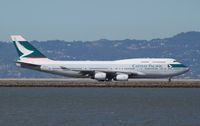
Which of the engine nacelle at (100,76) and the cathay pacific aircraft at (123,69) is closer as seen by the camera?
the engine nacelle at (100,76)

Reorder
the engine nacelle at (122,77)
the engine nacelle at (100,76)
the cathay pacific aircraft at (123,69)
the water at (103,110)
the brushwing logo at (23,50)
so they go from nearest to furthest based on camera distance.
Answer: the water at (103,110) < the engine nacelle at (100,76) < the engine nacelle at (122,77) < the cathay pacific aircraft at (123,69) < the brushwing logo at (23,50)

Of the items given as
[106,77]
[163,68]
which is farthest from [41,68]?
[163,68]

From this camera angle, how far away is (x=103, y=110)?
91.9m

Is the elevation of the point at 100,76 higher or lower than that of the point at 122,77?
higher

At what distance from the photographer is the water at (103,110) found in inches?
3049

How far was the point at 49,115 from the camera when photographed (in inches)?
3314

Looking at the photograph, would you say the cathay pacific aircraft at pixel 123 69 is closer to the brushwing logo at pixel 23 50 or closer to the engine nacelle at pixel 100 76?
the engine nacelle at pixel 100 76

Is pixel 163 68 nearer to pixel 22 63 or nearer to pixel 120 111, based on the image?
pixel 22 63

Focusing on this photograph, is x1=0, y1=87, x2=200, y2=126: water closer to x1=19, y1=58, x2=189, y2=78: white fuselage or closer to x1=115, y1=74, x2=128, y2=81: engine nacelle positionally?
x1=115, y1=74, x2=128, y2=81: engine nacelle

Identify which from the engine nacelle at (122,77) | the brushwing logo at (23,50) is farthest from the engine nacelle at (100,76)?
the brushwing logo at (23,50)

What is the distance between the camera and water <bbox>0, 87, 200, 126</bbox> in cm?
7744

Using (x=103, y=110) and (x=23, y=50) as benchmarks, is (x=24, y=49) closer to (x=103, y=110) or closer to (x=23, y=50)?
(x=23, y=50)

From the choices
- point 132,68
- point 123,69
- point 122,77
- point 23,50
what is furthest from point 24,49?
point 132,68

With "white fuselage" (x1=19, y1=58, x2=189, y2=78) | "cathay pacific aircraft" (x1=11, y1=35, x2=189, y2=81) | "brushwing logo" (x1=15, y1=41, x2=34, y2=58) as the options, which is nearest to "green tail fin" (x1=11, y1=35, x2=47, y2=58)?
"brushwing logo" (x1=15, y1=41, x2=34, y2=58)
